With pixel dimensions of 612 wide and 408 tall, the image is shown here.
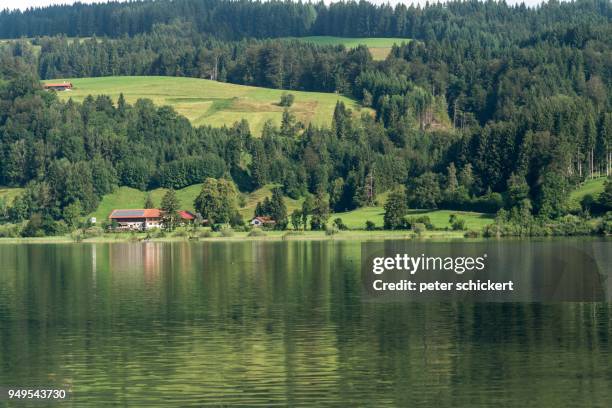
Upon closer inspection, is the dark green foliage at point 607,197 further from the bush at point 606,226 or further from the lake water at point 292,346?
the lake water at point 292,346

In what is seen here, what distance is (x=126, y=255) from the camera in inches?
6166

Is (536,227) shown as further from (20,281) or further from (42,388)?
(42,388)

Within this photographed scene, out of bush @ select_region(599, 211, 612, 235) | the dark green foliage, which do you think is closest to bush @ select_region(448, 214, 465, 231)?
bush @ select_region(599, 211, 612, 235)

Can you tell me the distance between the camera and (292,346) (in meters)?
61.6

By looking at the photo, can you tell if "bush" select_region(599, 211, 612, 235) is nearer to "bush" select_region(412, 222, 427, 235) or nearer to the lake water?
"bush" select_region(412, 222, 427, 235)

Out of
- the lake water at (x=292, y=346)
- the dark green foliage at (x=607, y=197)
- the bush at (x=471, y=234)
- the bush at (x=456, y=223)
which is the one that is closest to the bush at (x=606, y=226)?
the dark green foliage at (x=607, y=197)

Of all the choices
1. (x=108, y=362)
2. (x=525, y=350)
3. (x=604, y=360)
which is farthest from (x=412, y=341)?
(x=108, y=362)

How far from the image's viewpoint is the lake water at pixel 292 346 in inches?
1953

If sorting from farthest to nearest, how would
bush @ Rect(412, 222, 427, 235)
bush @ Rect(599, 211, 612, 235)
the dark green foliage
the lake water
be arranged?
the dark green foliage < bush @ Rect(412, 222, 427, 235) < bush @ Rect(599, 211, 612, 235) < the lake water

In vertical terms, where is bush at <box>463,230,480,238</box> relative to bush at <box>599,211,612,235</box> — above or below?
below

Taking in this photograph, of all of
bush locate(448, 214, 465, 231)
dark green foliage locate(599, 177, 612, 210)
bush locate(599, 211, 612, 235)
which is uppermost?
dark green foliage locate(599, 177, 612, 210)

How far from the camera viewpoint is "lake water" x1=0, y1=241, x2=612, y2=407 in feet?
163

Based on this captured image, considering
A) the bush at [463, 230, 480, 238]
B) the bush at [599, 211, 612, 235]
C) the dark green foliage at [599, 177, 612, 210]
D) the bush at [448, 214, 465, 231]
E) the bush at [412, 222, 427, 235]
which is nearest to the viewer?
the bush at [463, 230, 480, 238]

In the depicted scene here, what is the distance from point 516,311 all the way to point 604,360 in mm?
20205
